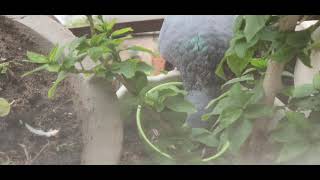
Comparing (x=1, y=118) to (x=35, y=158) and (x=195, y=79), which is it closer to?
(x=35, y=158)

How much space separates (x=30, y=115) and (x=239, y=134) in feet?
1.03

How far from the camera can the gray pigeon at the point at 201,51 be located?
40.6 inches

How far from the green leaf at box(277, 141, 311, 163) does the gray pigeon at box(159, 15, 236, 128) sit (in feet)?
1.30

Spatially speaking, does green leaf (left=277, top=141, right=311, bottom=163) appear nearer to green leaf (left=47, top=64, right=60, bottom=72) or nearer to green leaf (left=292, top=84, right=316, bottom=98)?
green leaf (left=292, top=84, right=316, bottom=98)

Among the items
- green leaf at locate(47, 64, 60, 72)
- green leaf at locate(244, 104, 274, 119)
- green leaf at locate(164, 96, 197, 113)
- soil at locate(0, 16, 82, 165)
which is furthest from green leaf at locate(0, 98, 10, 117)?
green leaf at locate(244, 104, 274, 119)

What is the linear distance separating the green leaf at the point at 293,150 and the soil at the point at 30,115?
0.25 meters

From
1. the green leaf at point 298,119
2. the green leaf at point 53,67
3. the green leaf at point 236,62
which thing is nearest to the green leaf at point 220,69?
the green leaf at point 236,62

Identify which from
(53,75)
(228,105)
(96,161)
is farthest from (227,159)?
(53,75)

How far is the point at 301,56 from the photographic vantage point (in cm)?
63

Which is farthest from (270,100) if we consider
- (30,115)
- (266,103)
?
(30,115)

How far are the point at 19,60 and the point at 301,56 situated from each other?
0.46 m

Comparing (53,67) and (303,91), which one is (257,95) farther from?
(53,67)

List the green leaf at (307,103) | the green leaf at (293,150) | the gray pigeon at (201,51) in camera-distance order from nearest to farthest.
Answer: the green leaf at (293,150) < the green leaf at (307,103) < the gray pigeon at (201,51)

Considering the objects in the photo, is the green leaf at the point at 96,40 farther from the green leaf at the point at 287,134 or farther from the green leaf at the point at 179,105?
the green leaf at the point at 287,134
